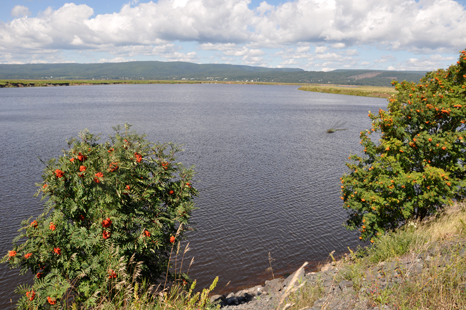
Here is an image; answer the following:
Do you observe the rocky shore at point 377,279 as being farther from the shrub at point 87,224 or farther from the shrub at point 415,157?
the shrub at point 415,157

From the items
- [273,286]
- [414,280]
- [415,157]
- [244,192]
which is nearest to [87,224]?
[414,280]

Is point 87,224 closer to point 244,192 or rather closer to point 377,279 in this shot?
point 377,279

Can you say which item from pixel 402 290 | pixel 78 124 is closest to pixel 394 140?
pixel 402 290

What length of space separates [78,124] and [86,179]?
6047 cm

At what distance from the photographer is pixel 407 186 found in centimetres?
1500

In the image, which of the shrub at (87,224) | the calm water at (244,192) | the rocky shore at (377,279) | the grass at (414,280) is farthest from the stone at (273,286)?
the shrub at (87,224)

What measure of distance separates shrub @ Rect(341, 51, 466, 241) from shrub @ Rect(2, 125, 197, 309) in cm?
1004

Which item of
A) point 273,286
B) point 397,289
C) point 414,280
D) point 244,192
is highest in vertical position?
point 414,280

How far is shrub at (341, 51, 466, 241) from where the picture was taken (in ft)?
48.2

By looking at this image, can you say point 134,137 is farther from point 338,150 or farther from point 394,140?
point 338,150

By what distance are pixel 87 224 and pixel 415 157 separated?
15276 millimetres

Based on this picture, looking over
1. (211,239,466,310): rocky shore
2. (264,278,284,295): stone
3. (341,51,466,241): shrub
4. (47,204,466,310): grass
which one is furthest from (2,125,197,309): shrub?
(341,51,466,241): shrub

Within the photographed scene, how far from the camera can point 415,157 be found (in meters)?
15.9

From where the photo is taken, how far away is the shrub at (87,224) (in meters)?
8.84
